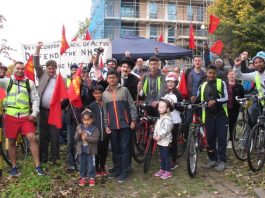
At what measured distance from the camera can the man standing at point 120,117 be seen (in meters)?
6.66

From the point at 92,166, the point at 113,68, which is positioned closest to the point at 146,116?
the point at 113,68

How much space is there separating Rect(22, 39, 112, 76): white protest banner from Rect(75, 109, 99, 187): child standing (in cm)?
334

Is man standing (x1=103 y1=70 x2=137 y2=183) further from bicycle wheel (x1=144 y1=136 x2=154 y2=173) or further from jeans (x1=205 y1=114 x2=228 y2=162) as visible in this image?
jeans (x1=205 y1=114 x2=228 y2=162)

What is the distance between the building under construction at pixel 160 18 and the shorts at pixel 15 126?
133 ft

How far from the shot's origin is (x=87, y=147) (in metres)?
6.49

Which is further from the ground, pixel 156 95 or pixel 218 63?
pixel 218 63

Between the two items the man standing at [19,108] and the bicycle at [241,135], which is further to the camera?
the bicycle at [241,135]

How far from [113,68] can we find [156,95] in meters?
0.93

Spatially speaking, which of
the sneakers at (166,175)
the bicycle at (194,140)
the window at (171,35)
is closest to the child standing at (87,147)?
the sneakers at (166,175)

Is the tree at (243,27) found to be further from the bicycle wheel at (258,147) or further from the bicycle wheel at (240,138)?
the bicycle wheel at (258,147)

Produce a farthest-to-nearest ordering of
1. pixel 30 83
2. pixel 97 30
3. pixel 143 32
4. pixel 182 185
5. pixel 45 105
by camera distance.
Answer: pixel 143 32, pixel 97 30, pixel 45 105, pixel 30 83, pixel 182 185

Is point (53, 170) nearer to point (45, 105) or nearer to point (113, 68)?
point (45, 105)

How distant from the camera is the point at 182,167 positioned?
7.55 m

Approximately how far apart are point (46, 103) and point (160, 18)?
145 feet
